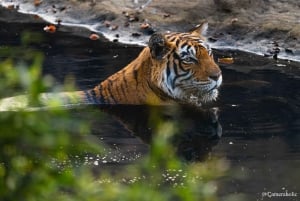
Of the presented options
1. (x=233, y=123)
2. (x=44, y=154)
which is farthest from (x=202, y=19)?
(x=44, y=154)

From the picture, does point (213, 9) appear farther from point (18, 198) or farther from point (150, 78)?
point (18, 198)

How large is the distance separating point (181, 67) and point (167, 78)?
0.14 metres

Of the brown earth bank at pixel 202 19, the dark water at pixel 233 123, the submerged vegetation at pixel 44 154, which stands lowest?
the brown earth bank at pixel 202 19

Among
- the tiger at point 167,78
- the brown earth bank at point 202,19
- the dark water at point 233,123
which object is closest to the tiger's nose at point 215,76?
the tiger at point 167,78

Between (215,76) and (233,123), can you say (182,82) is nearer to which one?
(215,76)

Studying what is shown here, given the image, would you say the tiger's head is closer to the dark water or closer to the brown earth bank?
the dark water

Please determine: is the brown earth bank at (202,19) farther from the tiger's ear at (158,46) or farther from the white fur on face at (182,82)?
the tiger's ear at (158,46)

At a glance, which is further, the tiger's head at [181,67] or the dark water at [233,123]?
the tiger's head at [181,67]

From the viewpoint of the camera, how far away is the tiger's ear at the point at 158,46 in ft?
21.8

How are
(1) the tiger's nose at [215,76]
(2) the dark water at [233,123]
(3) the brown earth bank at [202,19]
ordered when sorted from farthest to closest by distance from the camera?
(3) the brown earth bank at [202,19] < (1) the tiger's nose at [215,76] < (2) the dark water at [233,123]

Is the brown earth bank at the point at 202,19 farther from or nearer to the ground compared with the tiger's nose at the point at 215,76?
nearer to the ground

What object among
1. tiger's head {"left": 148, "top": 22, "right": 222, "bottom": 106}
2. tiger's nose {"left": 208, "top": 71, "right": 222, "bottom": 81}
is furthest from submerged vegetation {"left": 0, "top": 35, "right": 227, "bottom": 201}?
tiger's head {"left": 148, "top": 22, "right": 222, "bottom": 106}

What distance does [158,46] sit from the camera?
6703mm

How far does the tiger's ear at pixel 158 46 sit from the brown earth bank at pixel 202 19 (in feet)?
8.21
